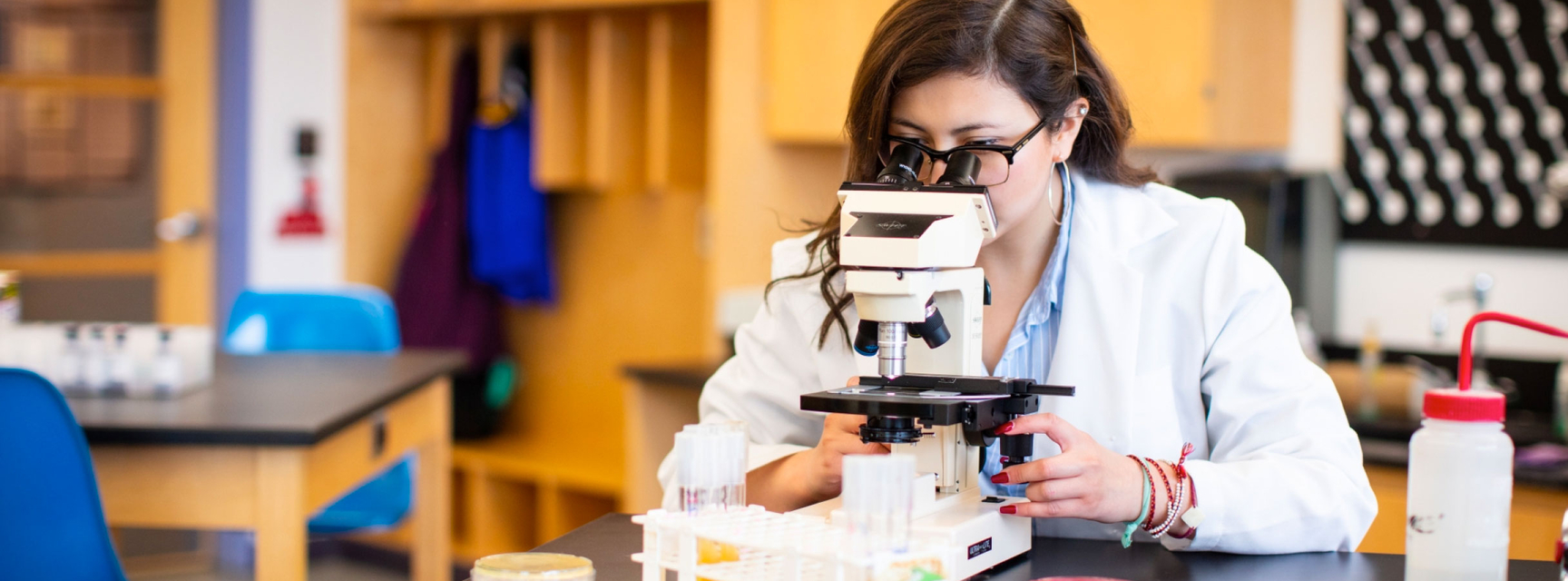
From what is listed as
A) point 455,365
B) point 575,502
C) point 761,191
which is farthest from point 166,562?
point 761,191

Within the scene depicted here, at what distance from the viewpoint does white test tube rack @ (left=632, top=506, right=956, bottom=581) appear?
1.04 meters

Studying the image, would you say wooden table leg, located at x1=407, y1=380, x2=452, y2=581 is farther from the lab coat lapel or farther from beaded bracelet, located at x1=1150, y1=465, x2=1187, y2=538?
beaded bracelet, located at x1=1150, y1=465, x2=1187, y2=538

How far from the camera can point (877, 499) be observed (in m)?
1.02

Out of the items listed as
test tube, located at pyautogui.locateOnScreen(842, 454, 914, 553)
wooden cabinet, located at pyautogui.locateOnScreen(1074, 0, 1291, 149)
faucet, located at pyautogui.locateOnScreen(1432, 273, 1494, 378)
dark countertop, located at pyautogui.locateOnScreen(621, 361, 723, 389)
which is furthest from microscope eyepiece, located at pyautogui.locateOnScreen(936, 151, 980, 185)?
dark countertop, located at pyautogui.locateOnScreen(621, 361, 723, 389)

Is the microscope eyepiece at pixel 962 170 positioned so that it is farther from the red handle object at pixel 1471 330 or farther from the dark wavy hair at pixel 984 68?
the red handle object at pixel 1471 330

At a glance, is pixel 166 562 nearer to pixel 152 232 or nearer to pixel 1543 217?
pixel 152 232

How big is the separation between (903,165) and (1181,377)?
0.47 m

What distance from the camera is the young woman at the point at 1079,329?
4.35ft

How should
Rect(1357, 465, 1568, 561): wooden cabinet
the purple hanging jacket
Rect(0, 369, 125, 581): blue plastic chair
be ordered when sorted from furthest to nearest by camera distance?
the purple hanging jacket < Rect(1357, 465, 1568, 561): wooden cabinet < Rect(0, 369, 125, 581): blue plastic chair

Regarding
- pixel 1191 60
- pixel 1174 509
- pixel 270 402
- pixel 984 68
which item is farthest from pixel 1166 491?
pixel 1191 60

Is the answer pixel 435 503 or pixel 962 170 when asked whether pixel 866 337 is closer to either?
pixel 962 170

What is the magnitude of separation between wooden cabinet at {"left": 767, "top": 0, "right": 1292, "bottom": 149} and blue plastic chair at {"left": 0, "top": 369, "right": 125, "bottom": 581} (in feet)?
6.61

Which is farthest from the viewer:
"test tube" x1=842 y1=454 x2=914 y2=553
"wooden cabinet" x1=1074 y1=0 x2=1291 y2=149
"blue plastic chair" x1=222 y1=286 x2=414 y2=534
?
"blue plastic chair" x1=222 y1=286 x2=414 y2=534

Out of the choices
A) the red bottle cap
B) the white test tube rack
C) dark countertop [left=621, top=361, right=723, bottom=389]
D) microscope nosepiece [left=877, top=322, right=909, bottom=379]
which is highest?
microscope nosepiece [left=877, top=322, right=909, bottom=379]
